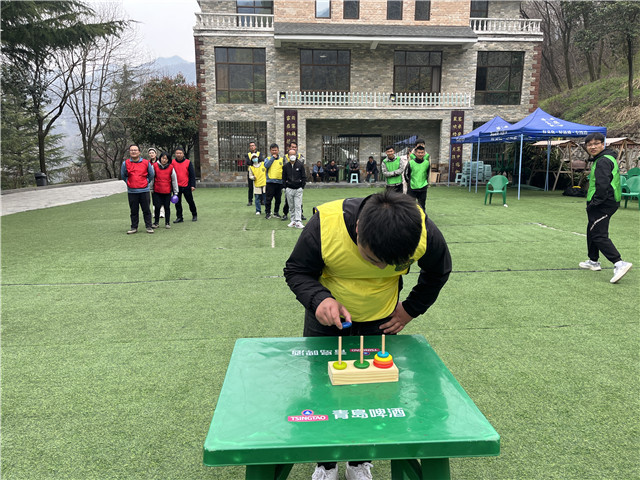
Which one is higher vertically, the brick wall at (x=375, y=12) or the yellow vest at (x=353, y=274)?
the brick wall at (x=375, y=12)

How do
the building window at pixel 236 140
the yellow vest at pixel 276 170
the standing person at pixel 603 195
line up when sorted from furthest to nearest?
the building window at pixel 236 140 < the yellow vest at pixel 276 170 < the standing person at pixel 603 195

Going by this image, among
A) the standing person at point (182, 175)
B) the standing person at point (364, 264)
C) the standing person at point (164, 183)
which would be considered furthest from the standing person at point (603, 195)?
the standing person at point (182, 175)

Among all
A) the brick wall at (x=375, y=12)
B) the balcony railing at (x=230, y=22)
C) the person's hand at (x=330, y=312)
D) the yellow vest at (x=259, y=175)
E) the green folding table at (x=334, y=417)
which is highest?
the brick wall at (x=375, y=12)

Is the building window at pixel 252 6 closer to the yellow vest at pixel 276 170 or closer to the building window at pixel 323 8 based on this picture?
the building window at pixel 323 8

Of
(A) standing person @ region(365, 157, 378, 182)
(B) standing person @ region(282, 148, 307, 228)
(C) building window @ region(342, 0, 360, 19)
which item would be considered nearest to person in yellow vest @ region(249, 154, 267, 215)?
(B) standing person @ region(282, 148, 307, 228)

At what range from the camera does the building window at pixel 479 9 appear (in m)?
24.1

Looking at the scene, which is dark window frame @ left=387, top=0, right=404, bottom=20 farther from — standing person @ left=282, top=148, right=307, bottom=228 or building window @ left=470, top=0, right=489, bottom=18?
standing person @ left=282, top=148, right=307, bottom=228

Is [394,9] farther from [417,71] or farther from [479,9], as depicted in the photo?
[479,9]

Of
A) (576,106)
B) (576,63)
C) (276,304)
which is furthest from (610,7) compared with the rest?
(276,304)

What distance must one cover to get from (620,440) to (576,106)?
26.6 metres

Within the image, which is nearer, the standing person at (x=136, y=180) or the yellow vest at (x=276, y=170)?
the standing person at (x=136, y=180)

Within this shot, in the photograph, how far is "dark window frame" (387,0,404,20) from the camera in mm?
23223

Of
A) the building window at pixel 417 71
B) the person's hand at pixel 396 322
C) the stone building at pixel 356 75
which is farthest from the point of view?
the building window at pixel 417 71

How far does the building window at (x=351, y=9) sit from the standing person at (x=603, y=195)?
21.0 m
